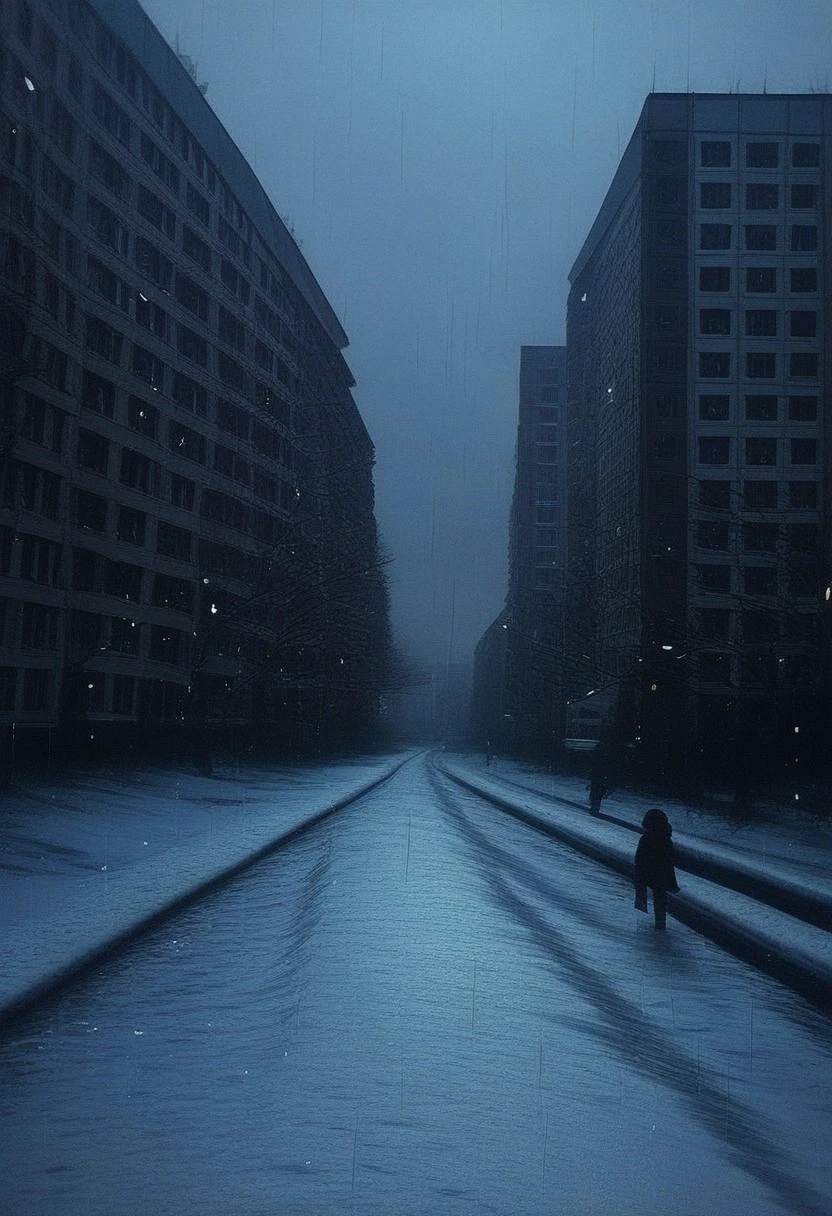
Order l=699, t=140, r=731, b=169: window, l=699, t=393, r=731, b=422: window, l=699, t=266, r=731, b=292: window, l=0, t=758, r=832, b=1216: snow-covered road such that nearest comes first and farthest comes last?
l=0, t=758, r=832, b=1216: snow-covered road < l=699, t=393, r=731, b=422: window < l=699, t=266, r=731, b=292: window < l=699, t=140, r=731, b=169: window

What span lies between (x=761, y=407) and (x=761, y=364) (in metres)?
2.64

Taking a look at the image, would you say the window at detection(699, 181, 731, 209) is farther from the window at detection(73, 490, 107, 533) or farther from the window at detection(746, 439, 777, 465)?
the window at detection(73, 490, 107, 533)

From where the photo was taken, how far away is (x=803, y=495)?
255 ft

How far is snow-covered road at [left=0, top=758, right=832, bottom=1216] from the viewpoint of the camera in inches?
236

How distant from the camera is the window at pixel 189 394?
2504 inches

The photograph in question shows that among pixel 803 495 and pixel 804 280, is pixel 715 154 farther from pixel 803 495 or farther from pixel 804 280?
pixel 803 495

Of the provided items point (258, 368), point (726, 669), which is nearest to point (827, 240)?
point (726, 669)

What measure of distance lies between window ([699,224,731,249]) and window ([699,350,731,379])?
6.63 meters

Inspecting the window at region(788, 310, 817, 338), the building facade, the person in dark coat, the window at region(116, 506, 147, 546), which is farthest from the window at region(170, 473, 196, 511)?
the person in dark coat

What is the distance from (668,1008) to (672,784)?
36.3m

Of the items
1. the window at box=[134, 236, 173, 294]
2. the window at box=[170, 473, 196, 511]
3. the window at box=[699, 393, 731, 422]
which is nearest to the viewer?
the window at box=[134, 236, 173, 294]

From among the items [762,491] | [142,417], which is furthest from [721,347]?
[142,417]

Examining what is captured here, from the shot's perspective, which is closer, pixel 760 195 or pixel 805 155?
pixel 805 155

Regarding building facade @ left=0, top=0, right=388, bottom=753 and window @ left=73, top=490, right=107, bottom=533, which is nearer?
building facade @ left=0, top=0, right=388, bottom=753
